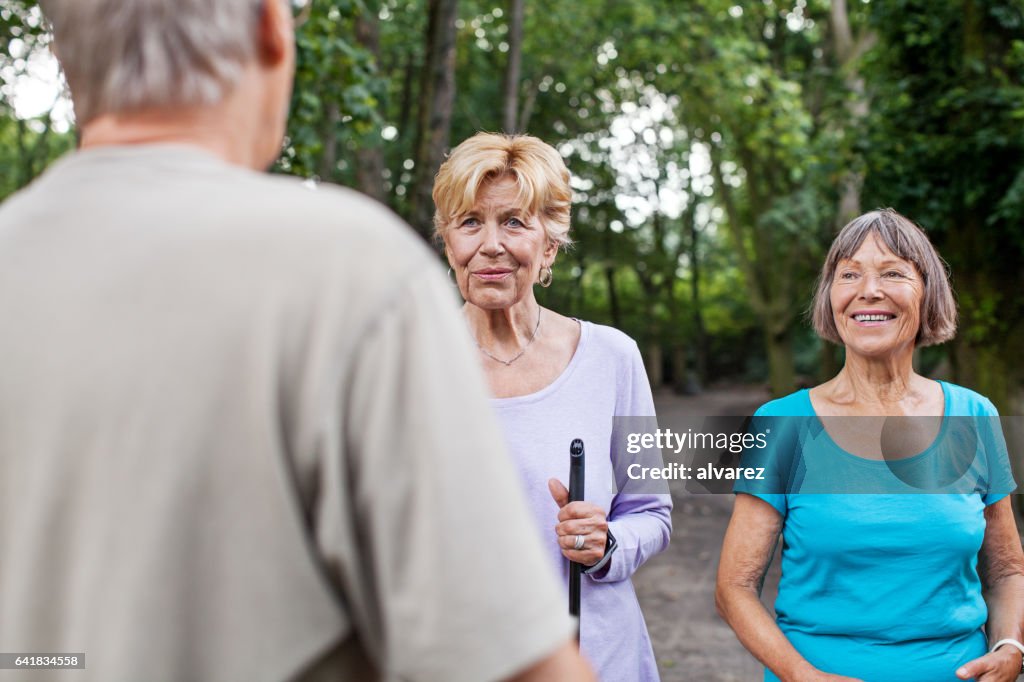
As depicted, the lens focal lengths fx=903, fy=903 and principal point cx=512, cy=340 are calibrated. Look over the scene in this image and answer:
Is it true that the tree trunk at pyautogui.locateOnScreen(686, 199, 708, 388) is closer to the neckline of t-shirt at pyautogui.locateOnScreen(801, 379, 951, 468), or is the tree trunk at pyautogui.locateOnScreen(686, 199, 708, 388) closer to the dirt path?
the dirt path

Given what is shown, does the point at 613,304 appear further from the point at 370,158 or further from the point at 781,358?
the point at 370,158

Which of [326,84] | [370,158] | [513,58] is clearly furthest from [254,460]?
[370,158]

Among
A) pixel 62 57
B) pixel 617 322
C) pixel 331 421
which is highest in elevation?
pixel 617 322

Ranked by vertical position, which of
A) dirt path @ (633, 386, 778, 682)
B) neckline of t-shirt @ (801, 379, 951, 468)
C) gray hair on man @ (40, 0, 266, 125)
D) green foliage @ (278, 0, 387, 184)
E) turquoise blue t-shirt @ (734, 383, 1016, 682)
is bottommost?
dirt path @ (633, 386, 778, 682)

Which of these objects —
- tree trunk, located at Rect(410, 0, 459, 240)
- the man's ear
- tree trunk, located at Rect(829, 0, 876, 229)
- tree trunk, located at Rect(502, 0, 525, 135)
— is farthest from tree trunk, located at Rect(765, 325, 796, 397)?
the man's ear

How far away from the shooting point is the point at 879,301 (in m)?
2.62

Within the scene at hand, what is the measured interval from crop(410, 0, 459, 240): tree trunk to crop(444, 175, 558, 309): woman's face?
5026 millimetres

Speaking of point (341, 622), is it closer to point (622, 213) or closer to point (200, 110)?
point (200, 110)

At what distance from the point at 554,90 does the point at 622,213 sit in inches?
223

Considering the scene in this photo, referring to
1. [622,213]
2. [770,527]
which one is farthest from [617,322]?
[770,527]

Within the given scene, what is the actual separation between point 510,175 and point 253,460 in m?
1.81

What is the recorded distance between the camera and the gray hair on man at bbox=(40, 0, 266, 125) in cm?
96

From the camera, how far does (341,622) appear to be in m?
0.88

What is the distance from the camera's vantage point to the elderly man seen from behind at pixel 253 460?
0.84 metres
